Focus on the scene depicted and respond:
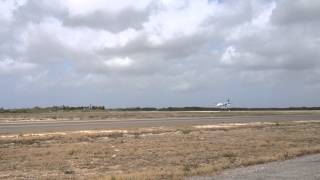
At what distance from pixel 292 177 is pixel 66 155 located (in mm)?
13404

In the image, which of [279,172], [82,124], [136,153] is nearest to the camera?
[279,172]

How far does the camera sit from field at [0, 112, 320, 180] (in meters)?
21.2

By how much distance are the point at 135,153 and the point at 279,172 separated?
1085cm

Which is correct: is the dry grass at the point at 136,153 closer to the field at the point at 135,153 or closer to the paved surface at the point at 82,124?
the field at the point at 135,153

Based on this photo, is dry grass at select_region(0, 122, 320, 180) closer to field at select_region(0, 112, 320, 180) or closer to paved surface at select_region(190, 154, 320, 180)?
field at select_region(0, 112, 320, 180)

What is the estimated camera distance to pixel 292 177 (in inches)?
693

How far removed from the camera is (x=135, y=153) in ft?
94.0

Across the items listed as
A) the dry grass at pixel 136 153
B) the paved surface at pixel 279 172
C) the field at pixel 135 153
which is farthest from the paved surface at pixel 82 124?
the paved surface at pixel 279 172

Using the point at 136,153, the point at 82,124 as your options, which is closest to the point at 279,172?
the point at 136,153

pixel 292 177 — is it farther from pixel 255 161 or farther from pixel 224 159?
pixel 224 159

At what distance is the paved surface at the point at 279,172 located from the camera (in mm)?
17688

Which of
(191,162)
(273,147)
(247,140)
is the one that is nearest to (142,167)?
(191,162)

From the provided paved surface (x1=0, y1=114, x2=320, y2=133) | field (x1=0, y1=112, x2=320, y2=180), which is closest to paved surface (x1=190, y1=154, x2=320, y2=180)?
field (x1=0, y1=112, x2=320, y2=180)

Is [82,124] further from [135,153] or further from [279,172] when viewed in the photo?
[279,172]
